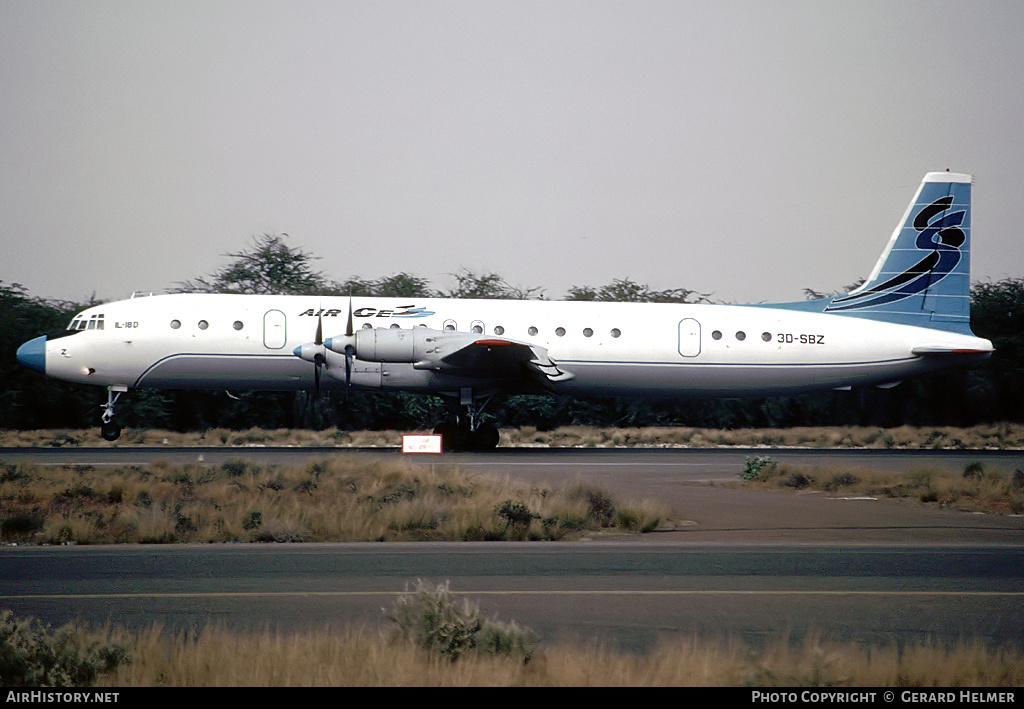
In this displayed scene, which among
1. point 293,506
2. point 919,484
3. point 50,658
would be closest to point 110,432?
point 293,506

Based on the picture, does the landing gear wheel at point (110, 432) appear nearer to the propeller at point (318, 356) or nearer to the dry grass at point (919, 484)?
the propeller at point (318, 356)

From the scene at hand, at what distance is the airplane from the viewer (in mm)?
27109

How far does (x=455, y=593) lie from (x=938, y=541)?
8.17 metres

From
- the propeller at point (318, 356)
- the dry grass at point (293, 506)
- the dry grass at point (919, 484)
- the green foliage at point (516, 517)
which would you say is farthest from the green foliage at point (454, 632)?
the propeller at point (318, 356)

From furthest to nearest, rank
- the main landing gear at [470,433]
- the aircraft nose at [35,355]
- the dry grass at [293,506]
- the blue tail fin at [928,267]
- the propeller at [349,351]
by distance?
1. the blue tail fin at [928,267]
2. the main landing gear at [470,433]
3. the aircraft nose at [35,355]
4. the propeller at [349,351]
5. the dry grass at [293,506]

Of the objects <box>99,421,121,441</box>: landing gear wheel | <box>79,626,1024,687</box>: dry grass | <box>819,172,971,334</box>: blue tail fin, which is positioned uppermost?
<box>819,172,971,334</box>: blue tail fin

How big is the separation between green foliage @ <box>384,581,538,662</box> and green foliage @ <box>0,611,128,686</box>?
1.98m

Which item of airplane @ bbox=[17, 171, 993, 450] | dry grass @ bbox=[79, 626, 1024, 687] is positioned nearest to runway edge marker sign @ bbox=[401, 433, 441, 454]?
dry grass @ bbox=[79, 626, 1024, 687]

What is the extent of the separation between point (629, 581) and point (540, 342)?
59.5 ft

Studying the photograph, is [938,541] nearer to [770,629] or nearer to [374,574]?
[770,629]

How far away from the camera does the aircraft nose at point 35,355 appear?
2773cm

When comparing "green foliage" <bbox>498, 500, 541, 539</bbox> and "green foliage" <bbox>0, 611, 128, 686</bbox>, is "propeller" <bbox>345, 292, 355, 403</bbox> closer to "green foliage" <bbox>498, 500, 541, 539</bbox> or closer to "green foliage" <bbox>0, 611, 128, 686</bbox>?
"green foliage" <bbox>498, 500, 541, 539</bbox>

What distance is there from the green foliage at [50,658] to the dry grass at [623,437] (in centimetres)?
2463

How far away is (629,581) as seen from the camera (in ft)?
33.9
